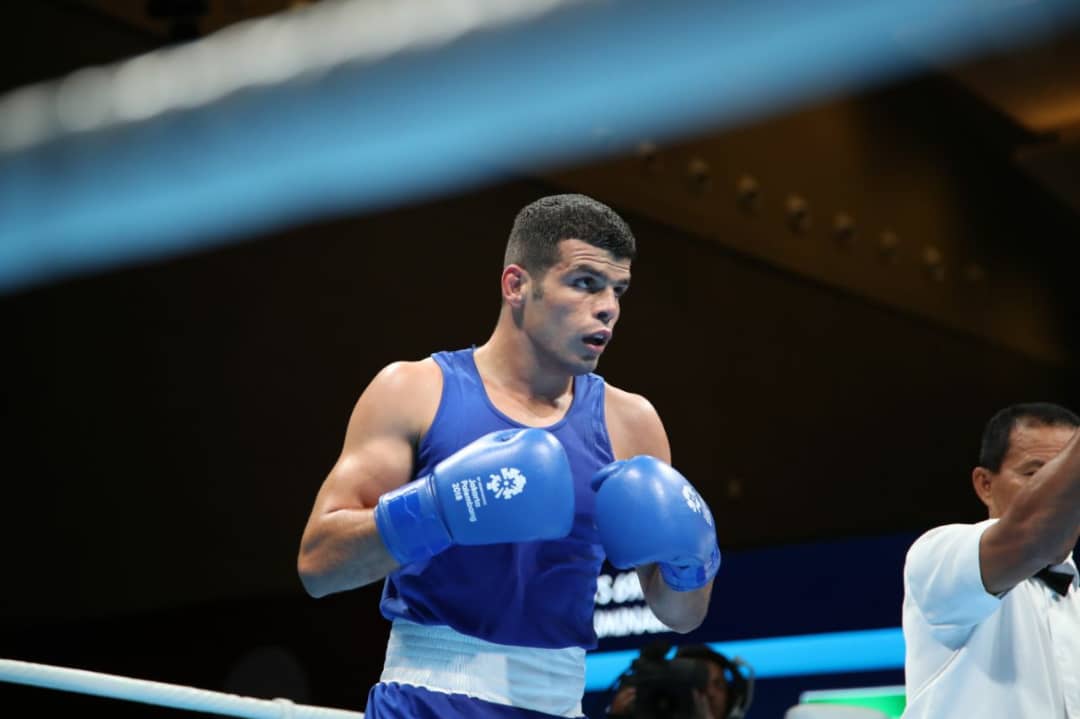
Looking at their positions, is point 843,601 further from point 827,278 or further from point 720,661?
point 827,278

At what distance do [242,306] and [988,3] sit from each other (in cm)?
565

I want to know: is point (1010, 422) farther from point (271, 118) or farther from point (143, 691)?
point (271, 118)

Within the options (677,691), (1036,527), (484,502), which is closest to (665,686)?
(677,691)

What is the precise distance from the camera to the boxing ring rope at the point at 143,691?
8.08 feet

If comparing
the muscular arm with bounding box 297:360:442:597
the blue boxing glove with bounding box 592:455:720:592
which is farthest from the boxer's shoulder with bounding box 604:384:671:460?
the muscular arm with bounding box 297:360:442:597

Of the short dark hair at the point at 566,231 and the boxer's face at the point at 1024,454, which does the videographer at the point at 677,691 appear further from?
the short dark hair at the point at 566,231

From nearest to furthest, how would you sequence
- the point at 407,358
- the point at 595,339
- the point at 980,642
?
the point at 595,339, the point at 980,642, the point at 407,358

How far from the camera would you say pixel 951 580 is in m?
2.54

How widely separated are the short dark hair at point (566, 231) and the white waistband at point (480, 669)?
65 cm

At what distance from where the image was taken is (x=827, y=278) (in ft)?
31.6

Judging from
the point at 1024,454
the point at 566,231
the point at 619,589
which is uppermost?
the point at 619,589

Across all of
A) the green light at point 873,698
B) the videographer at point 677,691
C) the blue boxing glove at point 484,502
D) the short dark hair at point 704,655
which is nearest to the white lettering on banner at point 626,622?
the green light at point 873,698

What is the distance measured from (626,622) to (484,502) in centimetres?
340

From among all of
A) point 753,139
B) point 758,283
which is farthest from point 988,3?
point 758,283
